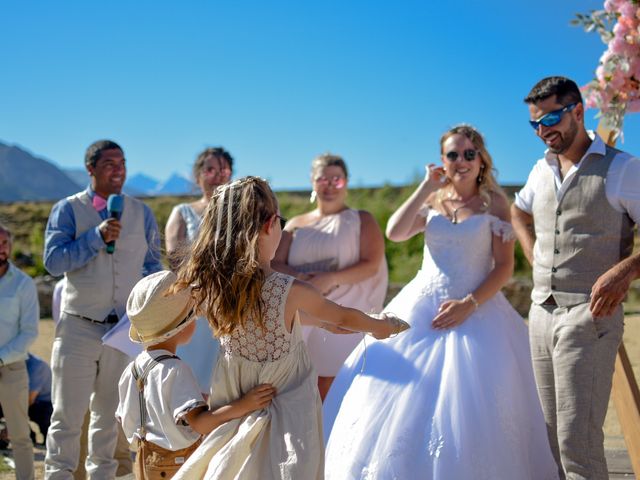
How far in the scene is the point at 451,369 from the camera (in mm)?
4016

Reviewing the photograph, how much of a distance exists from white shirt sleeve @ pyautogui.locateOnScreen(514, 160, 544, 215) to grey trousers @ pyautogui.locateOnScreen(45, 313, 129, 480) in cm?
231

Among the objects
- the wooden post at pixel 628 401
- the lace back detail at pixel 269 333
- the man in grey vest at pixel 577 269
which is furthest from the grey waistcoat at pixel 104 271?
the wooden post at pixel 628 401

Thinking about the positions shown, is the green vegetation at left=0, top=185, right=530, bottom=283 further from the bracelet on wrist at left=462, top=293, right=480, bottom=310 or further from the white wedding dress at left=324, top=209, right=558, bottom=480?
the bracelet on wrist at left=462, top=293, right=480, bottom=310

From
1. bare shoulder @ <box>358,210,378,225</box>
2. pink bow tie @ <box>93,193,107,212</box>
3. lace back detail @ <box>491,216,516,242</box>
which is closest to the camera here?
lace back detail @ <box>491,216,516,242</box>

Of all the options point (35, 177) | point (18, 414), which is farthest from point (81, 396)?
point (35, 177)

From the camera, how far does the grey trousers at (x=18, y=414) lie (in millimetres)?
4910

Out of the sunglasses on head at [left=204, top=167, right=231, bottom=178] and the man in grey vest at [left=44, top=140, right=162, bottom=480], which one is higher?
the sunglasses on head at [left=204, top=167, right=231, bottom=178]

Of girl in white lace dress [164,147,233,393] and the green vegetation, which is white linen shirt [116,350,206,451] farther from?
the green vegetation

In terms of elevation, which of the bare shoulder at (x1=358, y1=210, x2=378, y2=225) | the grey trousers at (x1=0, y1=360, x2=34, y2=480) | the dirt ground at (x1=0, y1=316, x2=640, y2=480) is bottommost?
the dirt ground at (x1=0, y1=316, x2=640, y2=480)

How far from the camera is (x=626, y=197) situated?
11.5 ft

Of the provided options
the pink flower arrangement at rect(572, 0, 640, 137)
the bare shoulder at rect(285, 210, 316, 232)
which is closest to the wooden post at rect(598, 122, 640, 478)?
the pink flower arrangement at rect(572, 0, 640, 137)

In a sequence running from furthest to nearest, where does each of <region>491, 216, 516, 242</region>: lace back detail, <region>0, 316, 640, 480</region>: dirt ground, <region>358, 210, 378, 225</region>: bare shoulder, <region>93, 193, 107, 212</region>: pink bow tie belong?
<region>0, 316, 640, 480</region>: dirt ground
<region>358, 210, 378, 225</region>: bare shoulder
<region>93, 193, 107, 212</region>: pink bow tie
<region>491, 216, 516, 242</region>: lace back detail

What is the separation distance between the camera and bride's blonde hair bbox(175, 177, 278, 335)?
281 centimetres

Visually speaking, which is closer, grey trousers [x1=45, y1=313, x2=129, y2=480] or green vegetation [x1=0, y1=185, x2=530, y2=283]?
grey trousers [x1=45, y1=313, x2=129, y2=480]
